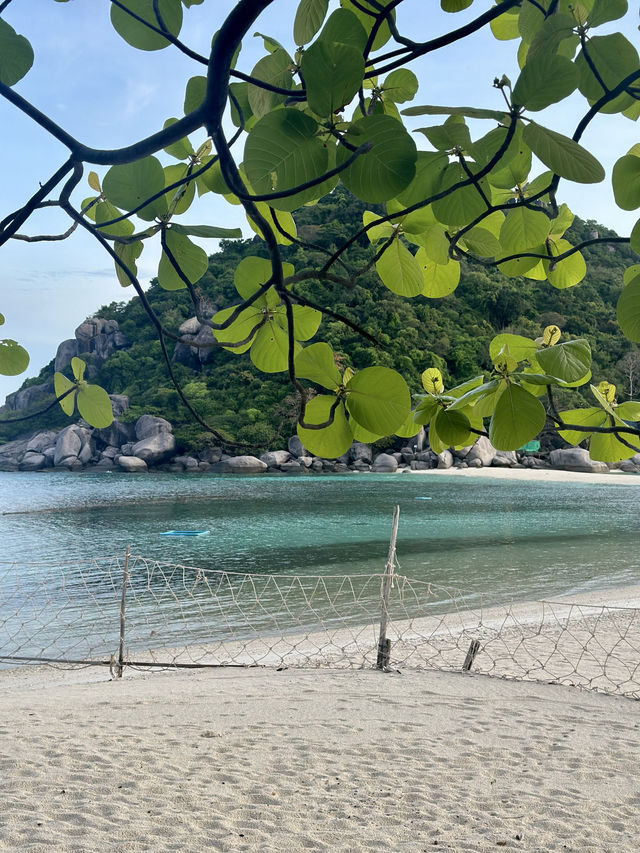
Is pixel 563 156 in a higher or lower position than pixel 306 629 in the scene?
higher

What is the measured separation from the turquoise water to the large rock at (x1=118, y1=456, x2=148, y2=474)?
5310mm

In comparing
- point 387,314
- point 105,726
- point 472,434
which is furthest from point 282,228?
point 387,314

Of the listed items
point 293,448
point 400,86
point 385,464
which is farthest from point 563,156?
point 293,448

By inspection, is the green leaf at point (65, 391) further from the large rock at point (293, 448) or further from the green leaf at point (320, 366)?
the large rock at point (293, 448)

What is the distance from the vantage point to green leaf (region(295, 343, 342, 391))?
1.20 ft

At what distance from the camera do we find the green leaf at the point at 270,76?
41 cm

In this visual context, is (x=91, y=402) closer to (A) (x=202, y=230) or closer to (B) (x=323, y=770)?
(A) (x=202, y=230)

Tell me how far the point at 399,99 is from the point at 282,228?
0.17 meters

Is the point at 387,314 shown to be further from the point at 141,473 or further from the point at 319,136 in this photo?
the point at 319,136

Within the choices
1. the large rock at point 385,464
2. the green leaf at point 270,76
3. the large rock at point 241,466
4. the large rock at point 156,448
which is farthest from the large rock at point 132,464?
the green leaf at point 270,76

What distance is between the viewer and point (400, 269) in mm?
459

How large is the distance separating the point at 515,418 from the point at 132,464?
30178mm

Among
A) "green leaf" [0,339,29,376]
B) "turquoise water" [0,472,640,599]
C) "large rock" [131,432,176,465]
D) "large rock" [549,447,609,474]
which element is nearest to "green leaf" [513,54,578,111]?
"green leaf" [0,339,29,376]

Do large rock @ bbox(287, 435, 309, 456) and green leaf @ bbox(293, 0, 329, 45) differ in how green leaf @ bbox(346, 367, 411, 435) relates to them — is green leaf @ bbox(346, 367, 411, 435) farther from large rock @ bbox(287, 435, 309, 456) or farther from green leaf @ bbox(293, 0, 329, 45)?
large rock @ bbox(287, 435, 309, 456)
